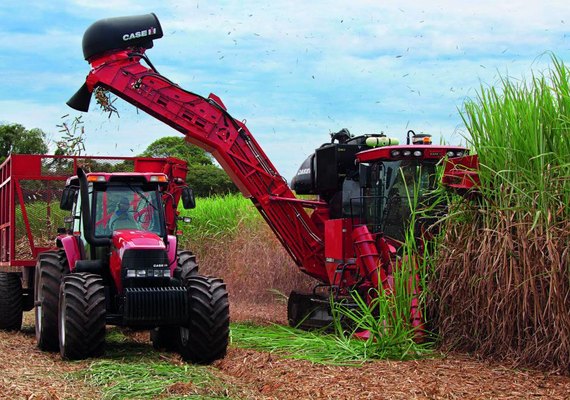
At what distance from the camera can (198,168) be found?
35.3 meters

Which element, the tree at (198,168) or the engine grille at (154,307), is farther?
the tree at (198,168)

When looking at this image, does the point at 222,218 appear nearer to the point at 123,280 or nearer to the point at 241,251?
the point at 241,251

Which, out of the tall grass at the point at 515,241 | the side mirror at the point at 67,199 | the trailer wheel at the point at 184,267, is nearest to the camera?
the tall grass at the point at 515,241

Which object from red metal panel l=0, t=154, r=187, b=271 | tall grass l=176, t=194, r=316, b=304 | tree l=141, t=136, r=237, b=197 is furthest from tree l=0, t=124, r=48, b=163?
red metal panel l=0, t=154, r=187, b=271

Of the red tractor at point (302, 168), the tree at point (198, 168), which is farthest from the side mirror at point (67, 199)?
the tree at point (198, 168)

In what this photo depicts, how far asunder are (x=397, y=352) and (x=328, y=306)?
3.08m

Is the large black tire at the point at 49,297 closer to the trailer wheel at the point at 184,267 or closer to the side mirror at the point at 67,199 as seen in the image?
the side mirror at the point at 67,199

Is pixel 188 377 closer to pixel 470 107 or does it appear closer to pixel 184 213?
pixel 470 107

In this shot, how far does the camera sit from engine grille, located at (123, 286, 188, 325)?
8914mm

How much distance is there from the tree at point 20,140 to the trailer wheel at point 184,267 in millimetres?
25720

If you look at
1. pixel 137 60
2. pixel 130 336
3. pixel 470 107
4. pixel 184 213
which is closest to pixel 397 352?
pixel 470 107

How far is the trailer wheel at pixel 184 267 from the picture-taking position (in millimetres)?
9844

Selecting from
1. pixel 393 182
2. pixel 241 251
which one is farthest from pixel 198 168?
pixel 393 182

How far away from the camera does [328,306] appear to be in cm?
1141
